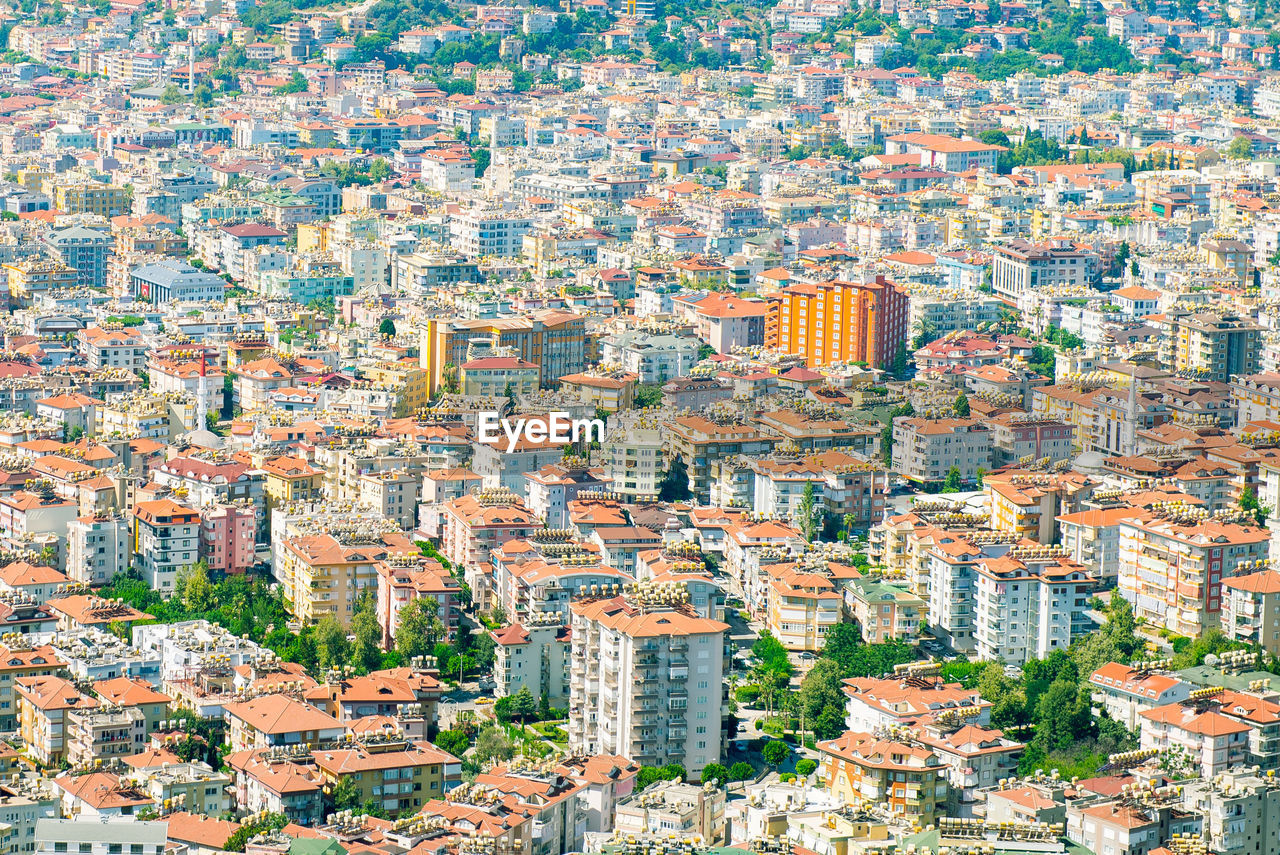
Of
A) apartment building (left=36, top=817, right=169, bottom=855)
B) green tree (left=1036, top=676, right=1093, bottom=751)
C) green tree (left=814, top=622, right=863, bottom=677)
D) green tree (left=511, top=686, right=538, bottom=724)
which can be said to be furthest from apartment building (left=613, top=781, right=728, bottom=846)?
green tree (left=814, top=622, right=863, bottom=677)

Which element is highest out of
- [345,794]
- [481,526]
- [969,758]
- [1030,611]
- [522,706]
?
[481,526]

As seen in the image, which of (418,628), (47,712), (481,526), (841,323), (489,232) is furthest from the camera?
(489,232)

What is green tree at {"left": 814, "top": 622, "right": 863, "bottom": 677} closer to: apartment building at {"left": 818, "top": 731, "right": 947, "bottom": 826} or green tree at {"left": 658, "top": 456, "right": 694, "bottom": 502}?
apartment building at {"left": 818, "top": 731, "right": 947, "bottom": 826}

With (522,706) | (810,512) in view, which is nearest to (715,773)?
(522,706)

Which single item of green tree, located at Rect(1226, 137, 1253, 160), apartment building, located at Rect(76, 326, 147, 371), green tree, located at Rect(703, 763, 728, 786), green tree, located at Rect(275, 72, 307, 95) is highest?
green tree, located at Rect(275, 72, 307, 95)

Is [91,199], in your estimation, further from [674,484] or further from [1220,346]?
[1220,346]

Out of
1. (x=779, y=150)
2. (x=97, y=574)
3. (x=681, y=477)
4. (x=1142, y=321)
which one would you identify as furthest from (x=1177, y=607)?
(x=779, y=150)

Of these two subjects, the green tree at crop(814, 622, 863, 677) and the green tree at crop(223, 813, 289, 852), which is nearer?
the green tree at crop(223, 813, 289, 852)
